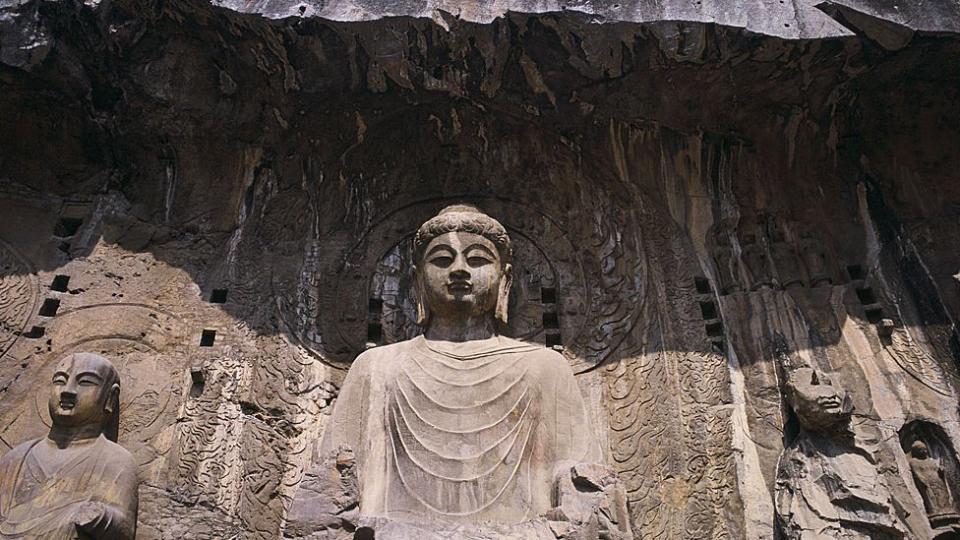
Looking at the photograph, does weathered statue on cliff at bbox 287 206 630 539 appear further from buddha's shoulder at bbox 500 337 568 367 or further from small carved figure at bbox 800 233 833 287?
small carved figure at bbox 800 233 833 287

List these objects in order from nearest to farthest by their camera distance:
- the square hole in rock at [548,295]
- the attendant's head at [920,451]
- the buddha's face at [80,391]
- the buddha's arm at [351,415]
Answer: the buddha's arm at [351,415] → the buddha's face at [80,391] → the attendant's head at [920,451] → the square hole in rock at [548,295]

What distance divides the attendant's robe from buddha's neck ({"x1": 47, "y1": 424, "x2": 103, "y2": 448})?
7 cm

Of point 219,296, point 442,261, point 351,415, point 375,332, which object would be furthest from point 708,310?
point 219,296

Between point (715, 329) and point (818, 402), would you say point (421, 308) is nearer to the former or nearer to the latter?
point (715, 329)

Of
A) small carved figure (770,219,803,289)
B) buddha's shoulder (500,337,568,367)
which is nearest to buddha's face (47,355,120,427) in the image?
buddha's shoulder (500,337,568,367)

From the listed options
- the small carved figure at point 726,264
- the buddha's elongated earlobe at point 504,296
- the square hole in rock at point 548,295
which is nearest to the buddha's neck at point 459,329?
the buddha's elongated earlobe at point 504,296

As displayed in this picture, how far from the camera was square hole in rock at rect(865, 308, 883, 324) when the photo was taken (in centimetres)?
675

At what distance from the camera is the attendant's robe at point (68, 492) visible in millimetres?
5297

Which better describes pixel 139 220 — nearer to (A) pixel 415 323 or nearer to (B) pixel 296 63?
(B) pixel 296 63

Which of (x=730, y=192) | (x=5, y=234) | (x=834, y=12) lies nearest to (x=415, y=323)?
(x=730, y=192)

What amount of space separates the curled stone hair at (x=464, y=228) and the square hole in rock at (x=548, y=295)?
2.77 feet

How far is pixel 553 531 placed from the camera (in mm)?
4641

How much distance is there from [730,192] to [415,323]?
2.59 m

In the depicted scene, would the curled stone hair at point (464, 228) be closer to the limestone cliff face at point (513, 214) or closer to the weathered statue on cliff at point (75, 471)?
the limestone cliff face at point (513, 214)
